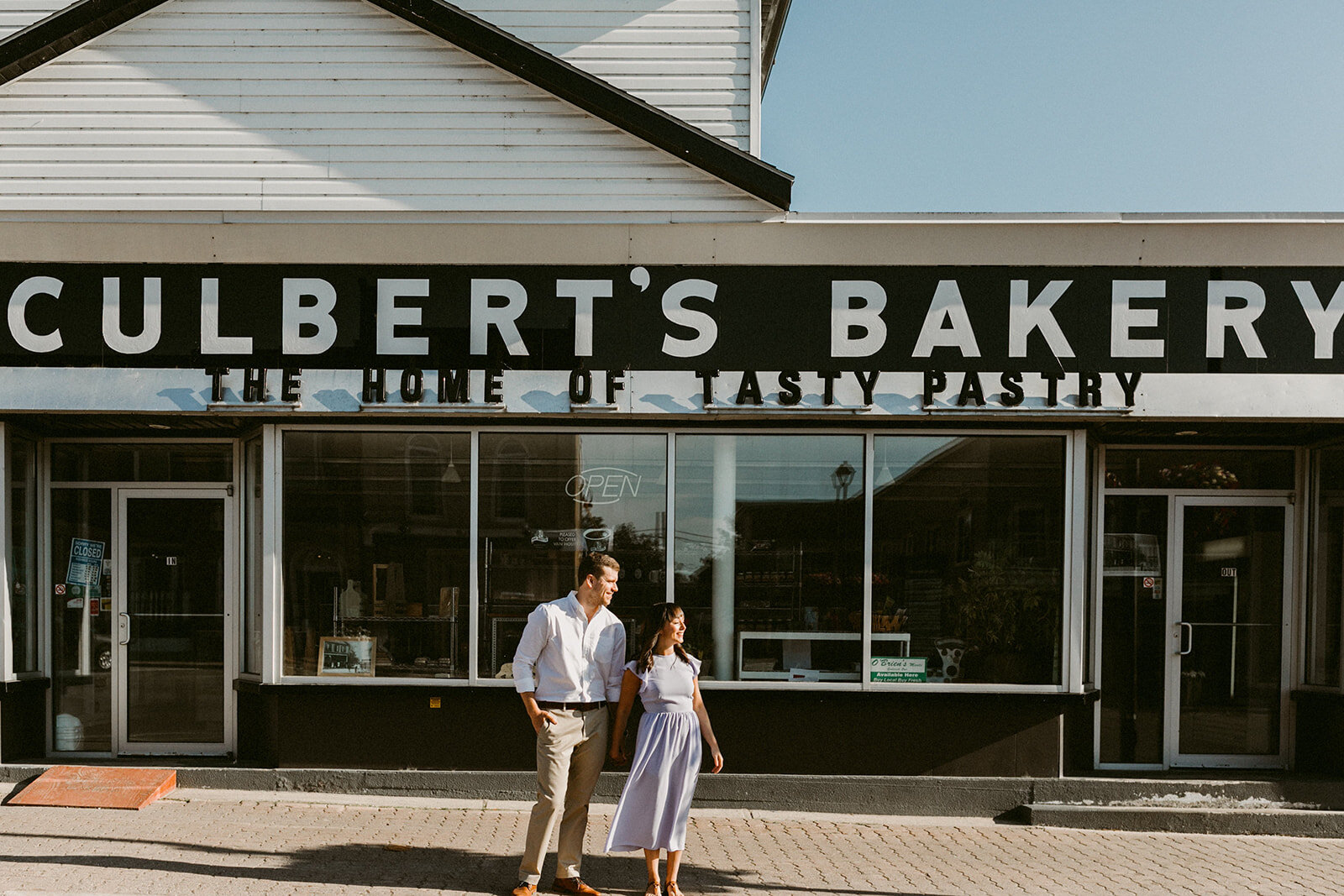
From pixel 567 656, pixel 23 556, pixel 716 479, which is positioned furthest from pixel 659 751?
pixel 23 556

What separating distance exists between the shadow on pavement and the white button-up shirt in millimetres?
1191

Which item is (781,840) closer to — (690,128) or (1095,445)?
(1095,445)

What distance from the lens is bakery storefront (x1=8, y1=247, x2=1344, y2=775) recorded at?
25.1 ft

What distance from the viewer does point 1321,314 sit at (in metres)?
7.60

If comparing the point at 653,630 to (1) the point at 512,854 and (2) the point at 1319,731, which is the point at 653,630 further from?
(2) the point at 1319,731

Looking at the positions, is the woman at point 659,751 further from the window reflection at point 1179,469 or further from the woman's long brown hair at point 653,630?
the window reflection at point 1179,469

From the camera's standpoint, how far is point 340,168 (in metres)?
7.89

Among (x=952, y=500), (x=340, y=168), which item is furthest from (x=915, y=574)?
(x=340, y=168)

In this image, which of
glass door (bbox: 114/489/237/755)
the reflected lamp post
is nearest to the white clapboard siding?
the reflected lamp post

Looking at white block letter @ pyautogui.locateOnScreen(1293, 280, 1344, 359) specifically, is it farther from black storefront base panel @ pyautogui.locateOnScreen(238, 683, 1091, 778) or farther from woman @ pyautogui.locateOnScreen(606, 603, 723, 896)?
woman @ pyautogui.locateOnScreen(606, 603, 723, 896)

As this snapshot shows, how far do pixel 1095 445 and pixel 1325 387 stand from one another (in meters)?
1.65

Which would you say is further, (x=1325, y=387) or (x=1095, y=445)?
(x=1095, y=445)

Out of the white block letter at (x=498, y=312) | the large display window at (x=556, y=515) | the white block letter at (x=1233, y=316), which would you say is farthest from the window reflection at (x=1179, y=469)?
the white block letter at (x=498, y=312)

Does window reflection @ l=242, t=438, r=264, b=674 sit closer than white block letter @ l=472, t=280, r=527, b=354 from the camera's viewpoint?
No
